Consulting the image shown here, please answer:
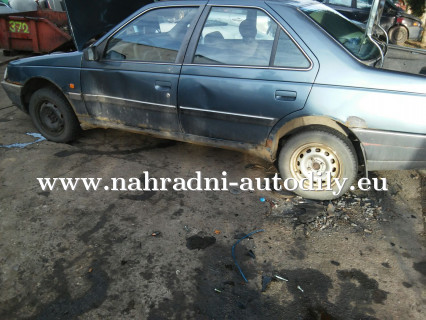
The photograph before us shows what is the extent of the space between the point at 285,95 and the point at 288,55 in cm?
34

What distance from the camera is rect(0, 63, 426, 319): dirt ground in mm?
2242

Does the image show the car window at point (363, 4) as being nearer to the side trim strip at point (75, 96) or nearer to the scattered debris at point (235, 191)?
the scattered debris at point (235, 191)

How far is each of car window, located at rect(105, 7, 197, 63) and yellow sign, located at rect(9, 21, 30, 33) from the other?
5766 mm

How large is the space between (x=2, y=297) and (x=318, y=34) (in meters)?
3.07

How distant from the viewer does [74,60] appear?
12.4ft

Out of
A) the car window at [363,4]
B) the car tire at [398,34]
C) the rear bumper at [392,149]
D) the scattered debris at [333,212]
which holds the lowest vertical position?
the scattered debris at [333,212]

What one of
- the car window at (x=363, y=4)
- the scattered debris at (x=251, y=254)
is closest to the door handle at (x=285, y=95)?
the scattered debris at (x=251, y=254)

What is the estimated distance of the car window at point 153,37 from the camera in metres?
3.36

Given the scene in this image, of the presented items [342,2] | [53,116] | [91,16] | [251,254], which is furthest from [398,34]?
[251,254]

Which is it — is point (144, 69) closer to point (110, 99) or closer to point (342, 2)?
point (110, 99)

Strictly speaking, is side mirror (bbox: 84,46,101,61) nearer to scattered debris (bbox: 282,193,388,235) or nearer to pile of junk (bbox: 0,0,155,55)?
pile of junk (bbox: 0,0,155,55)

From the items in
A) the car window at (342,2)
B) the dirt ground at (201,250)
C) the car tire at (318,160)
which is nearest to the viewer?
the dirt ground at (201,250)

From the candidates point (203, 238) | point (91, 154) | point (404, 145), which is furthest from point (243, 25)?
point (91, 154)

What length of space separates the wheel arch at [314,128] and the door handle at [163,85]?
1.11 meters
